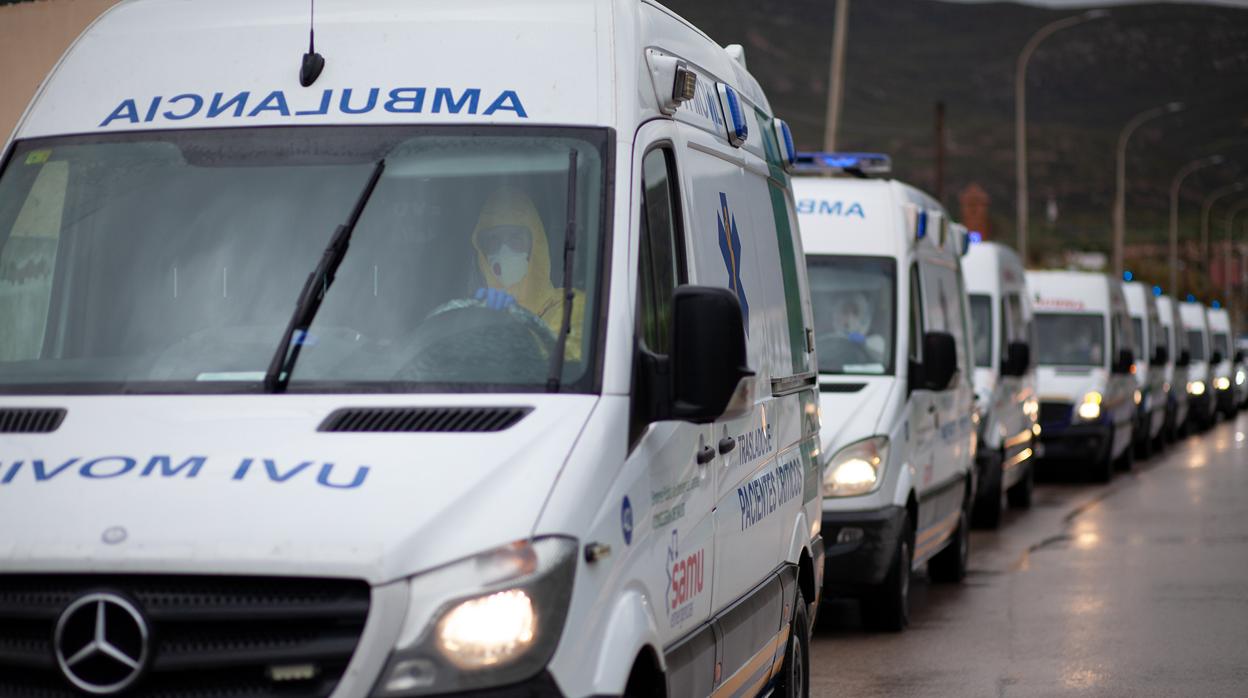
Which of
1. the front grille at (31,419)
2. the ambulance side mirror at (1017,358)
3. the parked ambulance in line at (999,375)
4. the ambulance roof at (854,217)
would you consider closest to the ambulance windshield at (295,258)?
the front grille at (31,419)

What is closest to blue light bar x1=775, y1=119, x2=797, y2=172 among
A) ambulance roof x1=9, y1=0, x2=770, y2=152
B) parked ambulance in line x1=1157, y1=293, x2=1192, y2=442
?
ambulance roof x1=9, y1=0, x2=770, y2=152

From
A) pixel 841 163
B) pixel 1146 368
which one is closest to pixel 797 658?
pixel 841 163

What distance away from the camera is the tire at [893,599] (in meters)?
10.4

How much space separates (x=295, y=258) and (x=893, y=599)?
20.0ft

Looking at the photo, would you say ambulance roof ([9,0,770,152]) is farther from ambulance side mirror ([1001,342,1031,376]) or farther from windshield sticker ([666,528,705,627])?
ambulance side mirror ([1001,342,1031,376])

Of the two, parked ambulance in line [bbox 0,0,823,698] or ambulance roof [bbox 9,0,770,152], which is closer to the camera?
parked ambulance in line [bbox 0,0,823,698]

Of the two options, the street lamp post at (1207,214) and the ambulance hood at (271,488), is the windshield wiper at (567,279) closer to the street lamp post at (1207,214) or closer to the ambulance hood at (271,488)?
the ambulance hood at (271,488)

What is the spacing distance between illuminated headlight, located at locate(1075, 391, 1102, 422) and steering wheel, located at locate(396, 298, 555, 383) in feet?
60.6

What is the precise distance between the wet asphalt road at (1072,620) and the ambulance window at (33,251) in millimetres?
4419

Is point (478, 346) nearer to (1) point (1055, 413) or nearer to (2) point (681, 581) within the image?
(2) point (681, 581)

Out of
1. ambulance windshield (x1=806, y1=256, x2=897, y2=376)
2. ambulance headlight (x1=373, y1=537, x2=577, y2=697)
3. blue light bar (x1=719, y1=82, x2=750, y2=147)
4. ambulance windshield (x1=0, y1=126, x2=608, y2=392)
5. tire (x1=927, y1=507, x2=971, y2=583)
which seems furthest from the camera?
tire (x1=927, y1=507, x2=971, y2=583)

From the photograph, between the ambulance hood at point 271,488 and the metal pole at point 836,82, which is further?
the metal pole at point 836,82

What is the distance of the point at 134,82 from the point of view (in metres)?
5.57

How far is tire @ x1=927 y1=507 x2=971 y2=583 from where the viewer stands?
1305 centimetres
